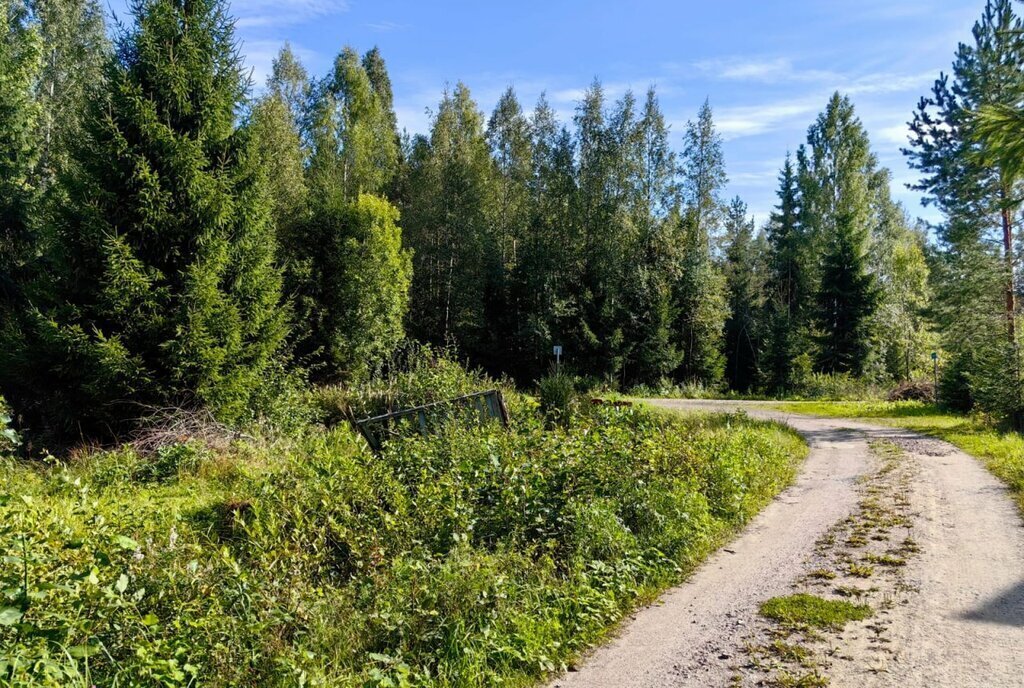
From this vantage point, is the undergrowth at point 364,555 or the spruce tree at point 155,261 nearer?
the undergrowth at point 364,555

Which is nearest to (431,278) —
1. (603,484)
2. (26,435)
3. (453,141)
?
(453,141)

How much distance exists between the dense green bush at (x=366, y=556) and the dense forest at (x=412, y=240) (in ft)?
12.8

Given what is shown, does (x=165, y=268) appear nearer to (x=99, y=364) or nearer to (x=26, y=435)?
(x=99, y=364)

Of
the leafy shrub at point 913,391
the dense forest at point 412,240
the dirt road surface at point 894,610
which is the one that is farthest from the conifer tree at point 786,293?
the dirt road surface at point 894,610

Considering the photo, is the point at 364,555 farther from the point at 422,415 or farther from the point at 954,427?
the point at 954,427

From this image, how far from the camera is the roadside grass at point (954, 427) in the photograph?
1022cm

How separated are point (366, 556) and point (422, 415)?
3.78 m

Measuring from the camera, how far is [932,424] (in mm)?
Answer: 16688

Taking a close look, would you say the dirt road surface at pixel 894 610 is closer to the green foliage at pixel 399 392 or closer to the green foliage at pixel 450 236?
the green foliage at pixel 399 392

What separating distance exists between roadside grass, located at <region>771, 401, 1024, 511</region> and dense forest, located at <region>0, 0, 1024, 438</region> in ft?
2.92

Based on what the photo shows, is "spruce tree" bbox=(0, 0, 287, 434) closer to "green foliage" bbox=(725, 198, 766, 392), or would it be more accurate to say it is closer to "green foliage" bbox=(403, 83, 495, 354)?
"green foliage" bbox=(403, 83, 495, 354)

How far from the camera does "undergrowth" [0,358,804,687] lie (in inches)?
137

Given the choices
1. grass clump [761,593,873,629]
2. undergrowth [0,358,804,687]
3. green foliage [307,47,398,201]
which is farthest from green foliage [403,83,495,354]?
grass clump [761,593,873,629]

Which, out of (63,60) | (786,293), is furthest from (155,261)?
(786,293)
